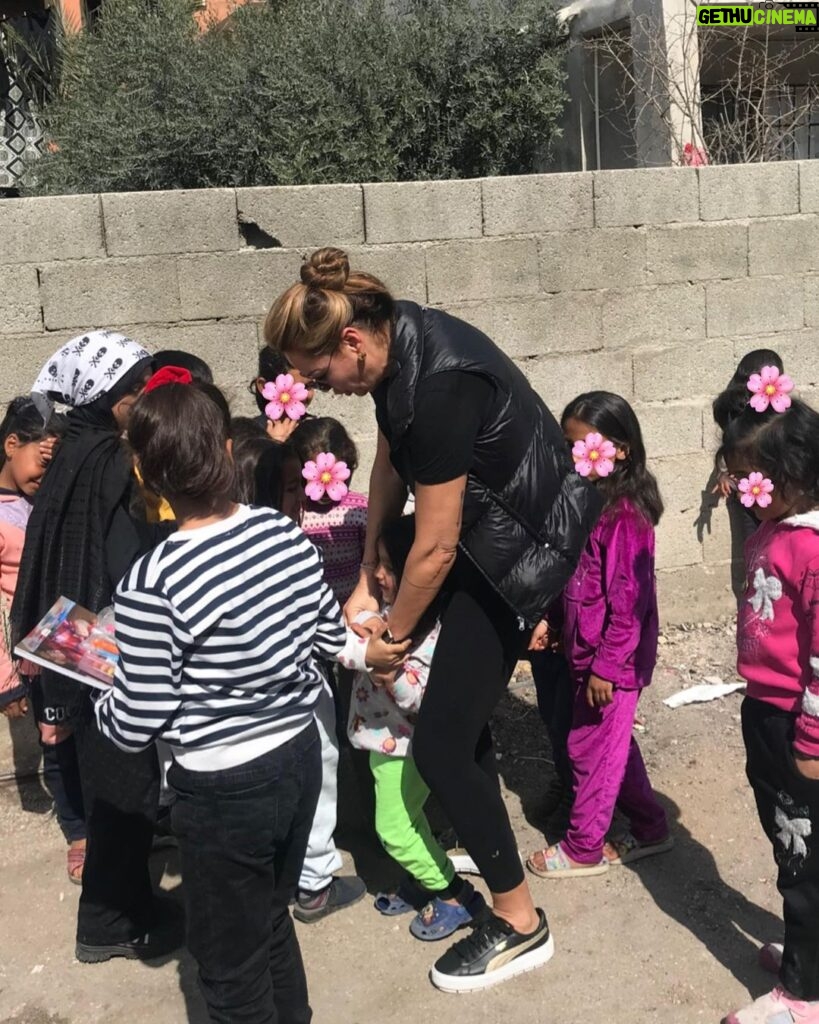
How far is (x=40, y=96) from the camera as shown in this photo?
38.3 ft

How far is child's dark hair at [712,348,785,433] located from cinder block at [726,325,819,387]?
0.09 metres

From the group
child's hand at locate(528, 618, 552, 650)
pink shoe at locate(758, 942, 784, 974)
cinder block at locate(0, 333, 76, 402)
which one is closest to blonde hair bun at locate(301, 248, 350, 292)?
child's hand at locate(528, 618, 552, 650)

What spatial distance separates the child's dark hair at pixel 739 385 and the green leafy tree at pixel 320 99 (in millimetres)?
4044

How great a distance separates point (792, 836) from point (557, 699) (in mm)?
1139

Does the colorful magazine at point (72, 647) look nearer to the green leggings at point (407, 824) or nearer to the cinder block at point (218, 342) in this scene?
the green leggings at point (407, 824)

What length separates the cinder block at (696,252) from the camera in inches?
190

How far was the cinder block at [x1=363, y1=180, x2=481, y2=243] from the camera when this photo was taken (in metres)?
4.27

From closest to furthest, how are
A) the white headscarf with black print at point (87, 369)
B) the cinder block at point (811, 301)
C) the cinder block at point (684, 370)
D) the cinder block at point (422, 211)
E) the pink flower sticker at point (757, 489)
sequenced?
the pink flower sticker at point (757, 489)
the white headscarf with black print at point (87, 369)
the cinder block at point (422, 211)
the cinder block at point (684, 370)
the cinder block at point (811, 301)

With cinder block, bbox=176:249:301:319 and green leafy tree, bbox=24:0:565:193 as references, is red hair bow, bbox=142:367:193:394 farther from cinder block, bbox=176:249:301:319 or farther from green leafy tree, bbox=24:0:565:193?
green leafy tree, bbox=24:0:565:193

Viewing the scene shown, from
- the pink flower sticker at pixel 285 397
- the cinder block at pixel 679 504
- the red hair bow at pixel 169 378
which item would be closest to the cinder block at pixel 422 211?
the pink flower sticker at pixel 285 397

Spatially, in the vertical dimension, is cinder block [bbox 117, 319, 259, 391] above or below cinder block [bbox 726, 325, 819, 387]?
above

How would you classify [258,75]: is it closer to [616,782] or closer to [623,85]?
[623,85]

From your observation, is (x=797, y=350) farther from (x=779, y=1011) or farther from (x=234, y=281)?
(x=779, y=1011)

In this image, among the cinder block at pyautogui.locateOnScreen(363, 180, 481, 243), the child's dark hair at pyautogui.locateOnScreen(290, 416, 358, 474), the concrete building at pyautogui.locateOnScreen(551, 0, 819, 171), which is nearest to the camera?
the child's dark hair at pyautogui.locateOnScreen(290, 416, 358, 474)
